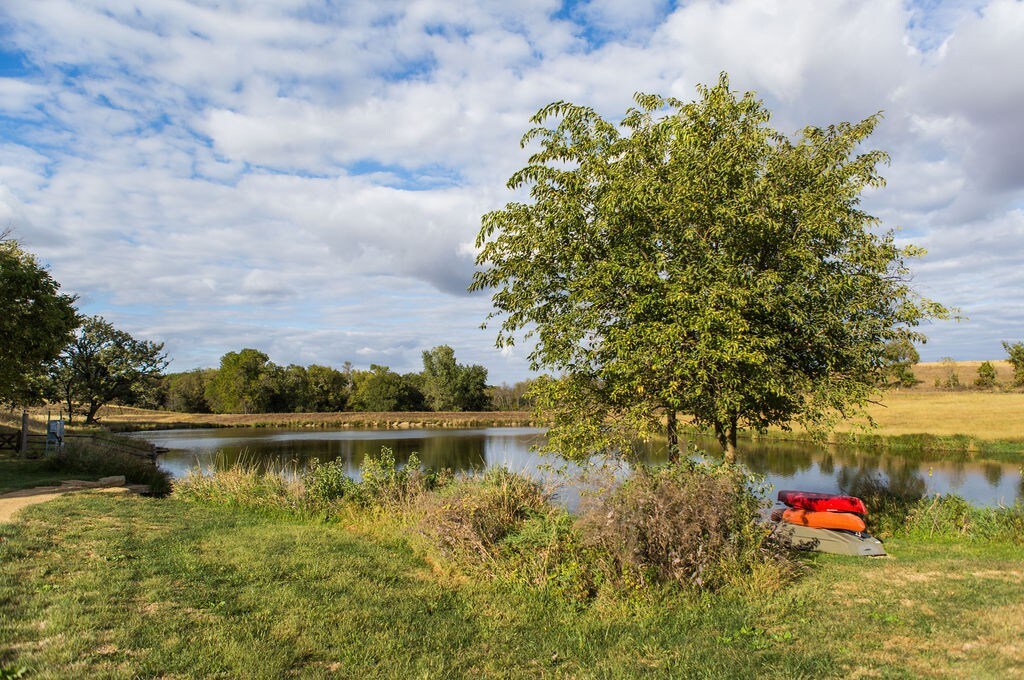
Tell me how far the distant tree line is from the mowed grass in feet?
276

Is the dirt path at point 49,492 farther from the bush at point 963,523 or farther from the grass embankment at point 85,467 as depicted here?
the bush at point 963,523

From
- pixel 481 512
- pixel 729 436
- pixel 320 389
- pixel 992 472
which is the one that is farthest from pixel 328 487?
pixel 320 389

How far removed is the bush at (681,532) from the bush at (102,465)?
15014mm

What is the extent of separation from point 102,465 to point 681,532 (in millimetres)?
18707

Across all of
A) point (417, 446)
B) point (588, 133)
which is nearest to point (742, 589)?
point (588, 133)

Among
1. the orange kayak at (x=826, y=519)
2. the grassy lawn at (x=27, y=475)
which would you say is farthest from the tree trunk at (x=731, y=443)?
the grassy lawn at (x=27, y=475)

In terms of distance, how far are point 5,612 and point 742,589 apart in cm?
786

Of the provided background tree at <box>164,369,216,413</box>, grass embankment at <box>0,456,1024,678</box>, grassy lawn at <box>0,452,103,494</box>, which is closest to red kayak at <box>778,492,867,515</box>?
grass embankment at <box>0,456,1024,678</box>

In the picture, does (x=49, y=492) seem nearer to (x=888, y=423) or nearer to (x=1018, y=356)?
(x=888, y=423)

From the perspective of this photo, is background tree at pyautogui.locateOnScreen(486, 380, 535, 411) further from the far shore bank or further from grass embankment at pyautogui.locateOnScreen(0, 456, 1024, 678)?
grass embankment at pyautogui.locateOnScreen(0, 456, 1024, 678)

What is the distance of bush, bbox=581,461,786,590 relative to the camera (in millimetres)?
7094

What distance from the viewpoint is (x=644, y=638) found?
5.91m

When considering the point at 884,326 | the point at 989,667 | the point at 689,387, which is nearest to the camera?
the point at 989,667

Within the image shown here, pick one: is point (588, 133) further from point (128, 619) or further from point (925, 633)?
point (128, 619)
